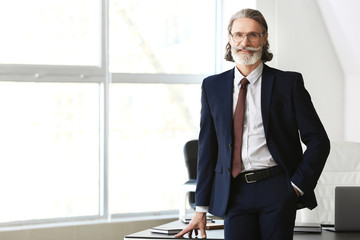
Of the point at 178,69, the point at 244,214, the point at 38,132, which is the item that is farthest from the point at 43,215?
the point at 244,214

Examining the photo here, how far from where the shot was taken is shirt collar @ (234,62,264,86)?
257 cm

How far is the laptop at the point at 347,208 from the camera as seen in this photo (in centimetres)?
331

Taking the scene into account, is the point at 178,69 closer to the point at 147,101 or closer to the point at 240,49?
the point at 147,101

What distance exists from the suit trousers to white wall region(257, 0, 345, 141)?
11.5ft

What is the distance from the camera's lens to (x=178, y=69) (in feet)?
20.3

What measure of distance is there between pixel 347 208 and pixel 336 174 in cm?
117

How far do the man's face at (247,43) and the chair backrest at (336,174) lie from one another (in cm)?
208

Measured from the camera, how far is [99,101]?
5.79 meters

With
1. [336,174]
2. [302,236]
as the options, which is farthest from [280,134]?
[336,174]

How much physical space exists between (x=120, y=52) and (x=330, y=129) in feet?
6.82

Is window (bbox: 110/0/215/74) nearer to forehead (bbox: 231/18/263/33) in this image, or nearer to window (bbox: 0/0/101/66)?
window (bbox: 0/0/101/66)

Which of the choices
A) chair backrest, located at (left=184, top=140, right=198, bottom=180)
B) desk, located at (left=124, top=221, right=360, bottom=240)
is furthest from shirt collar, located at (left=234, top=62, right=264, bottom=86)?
chair backrest, located at (left=184, top=140, right=198, bottom=180)

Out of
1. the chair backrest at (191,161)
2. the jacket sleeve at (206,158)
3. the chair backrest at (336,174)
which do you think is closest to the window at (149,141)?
the chair backrest at (191,161)

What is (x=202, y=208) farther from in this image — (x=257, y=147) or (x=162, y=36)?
(x=162, y=36)
